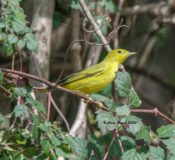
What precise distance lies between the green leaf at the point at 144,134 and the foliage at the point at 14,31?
2.57 feet

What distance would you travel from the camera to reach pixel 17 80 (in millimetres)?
2971

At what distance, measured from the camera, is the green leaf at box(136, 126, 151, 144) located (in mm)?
2727

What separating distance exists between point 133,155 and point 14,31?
3.06ft

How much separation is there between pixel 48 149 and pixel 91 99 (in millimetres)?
412

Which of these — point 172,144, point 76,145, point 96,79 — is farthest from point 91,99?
point 96,79

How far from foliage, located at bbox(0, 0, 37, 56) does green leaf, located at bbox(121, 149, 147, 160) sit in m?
0.80

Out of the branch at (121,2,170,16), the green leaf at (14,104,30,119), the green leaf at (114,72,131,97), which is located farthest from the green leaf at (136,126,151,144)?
the branch at (121,2,170,16)

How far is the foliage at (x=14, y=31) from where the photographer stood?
10.3 ft

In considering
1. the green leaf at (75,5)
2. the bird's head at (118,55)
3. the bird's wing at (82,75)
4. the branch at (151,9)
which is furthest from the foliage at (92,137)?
the branch at (151,9)

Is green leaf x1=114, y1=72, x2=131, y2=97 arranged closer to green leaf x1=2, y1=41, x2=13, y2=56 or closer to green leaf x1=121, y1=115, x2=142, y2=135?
green leaf x1=121, y1=115, x2=142, y2=135

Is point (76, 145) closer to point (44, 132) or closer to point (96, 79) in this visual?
point (44, 132)

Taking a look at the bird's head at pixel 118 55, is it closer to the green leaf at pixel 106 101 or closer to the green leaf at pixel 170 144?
the green leaf at pixel 106 101

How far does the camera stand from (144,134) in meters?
2.73

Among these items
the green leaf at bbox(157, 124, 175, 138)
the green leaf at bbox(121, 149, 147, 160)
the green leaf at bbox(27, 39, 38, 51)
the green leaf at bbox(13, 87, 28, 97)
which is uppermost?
the green leaf at bbox(27, 39, 38, 51)
